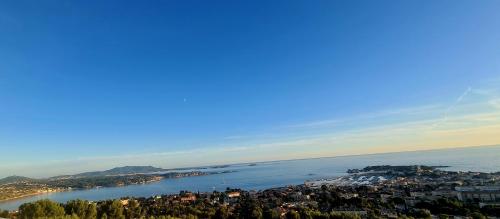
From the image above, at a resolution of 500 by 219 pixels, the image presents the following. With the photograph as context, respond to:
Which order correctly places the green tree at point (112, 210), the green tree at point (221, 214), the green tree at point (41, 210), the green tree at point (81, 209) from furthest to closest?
the green tree at point (221, 214) → the green tree at point (112, 210) → the green tree at point (81, 209) → the green tree at point (41, 210)

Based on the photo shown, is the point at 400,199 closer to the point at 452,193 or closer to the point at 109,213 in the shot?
the point at 452,193

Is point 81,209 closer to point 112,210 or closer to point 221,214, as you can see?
point 112,210

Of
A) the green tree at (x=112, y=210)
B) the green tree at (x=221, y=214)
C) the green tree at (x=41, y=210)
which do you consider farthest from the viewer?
the green tree at (x=221, y=214)

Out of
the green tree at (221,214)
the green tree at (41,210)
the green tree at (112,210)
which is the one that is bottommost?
the green tree at (221,214)

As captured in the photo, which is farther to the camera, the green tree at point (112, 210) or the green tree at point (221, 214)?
the green tree at point (221, 214)

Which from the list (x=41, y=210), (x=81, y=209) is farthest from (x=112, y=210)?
(x=41, y=210)

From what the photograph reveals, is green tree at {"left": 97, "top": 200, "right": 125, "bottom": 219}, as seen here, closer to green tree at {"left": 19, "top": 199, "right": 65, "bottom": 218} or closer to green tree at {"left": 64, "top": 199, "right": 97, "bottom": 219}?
green tree at {"left": 64, "top": 199, "right": 97, "bottom": 219}

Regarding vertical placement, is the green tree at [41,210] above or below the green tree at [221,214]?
above

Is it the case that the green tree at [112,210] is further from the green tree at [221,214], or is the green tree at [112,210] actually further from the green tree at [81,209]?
the green tree at [221,214]

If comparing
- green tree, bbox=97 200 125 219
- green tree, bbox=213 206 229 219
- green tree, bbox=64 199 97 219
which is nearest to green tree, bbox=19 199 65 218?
green tree, bbox=64 199 97 219

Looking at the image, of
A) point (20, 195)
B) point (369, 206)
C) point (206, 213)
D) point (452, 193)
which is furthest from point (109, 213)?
point (20, 195)

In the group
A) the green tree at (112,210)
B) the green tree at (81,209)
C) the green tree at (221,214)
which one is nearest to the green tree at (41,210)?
the green tree at (81,209)
